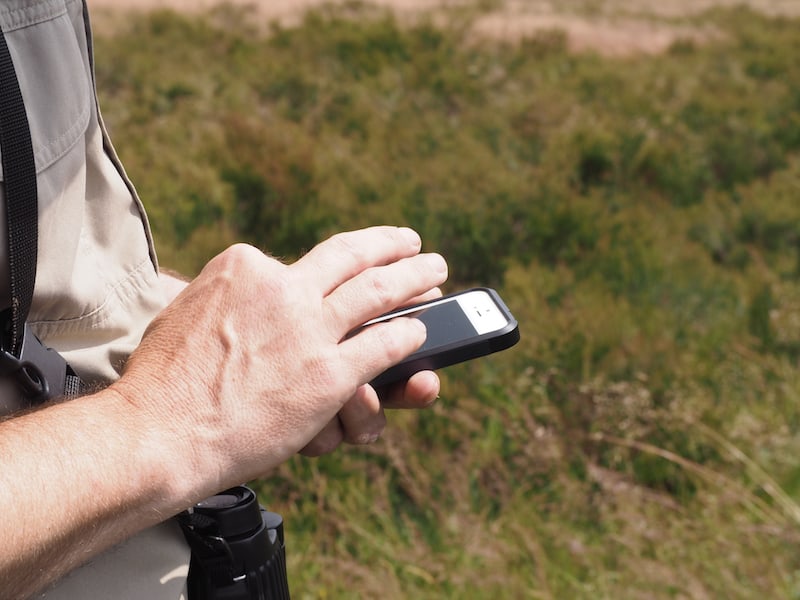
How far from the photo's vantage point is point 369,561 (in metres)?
3.03

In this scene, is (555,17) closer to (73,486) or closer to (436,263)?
(436,263)

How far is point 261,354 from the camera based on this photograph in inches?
38.8

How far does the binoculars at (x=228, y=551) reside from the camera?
109 cm

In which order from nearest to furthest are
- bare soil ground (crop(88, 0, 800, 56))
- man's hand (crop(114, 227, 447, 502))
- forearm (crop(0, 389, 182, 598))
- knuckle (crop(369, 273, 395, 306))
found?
forearm (crop(0, 389, 182, 598)) < man's hand (crop(114, 227, 447, 502)) < knuckle (crop(369, 273, 395, 306)) < bare soil ground (crop(88, 0, 800, 56))

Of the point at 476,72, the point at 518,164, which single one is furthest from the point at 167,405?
the point at 476,72

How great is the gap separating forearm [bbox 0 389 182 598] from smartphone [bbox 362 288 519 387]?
35 centimetres

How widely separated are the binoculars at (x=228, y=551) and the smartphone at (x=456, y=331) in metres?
0.24

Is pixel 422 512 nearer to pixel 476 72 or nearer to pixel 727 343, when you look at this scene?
pixel 727 343

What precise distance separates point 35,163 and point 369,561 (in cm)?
232

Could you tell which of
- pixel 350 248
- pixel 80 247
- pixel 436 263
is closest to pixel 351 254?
pixel 350 248

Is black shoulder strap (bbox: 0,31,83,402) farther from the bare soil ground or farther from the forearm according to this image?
the bare soil ground

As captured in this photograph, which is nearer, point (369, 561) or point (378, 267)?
point (378, 267)

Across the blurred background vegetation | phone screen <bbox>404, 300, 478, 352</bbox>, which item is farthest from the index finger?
the blurred background vegetation

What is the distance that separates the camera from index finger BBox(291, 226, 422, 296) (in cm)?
105
